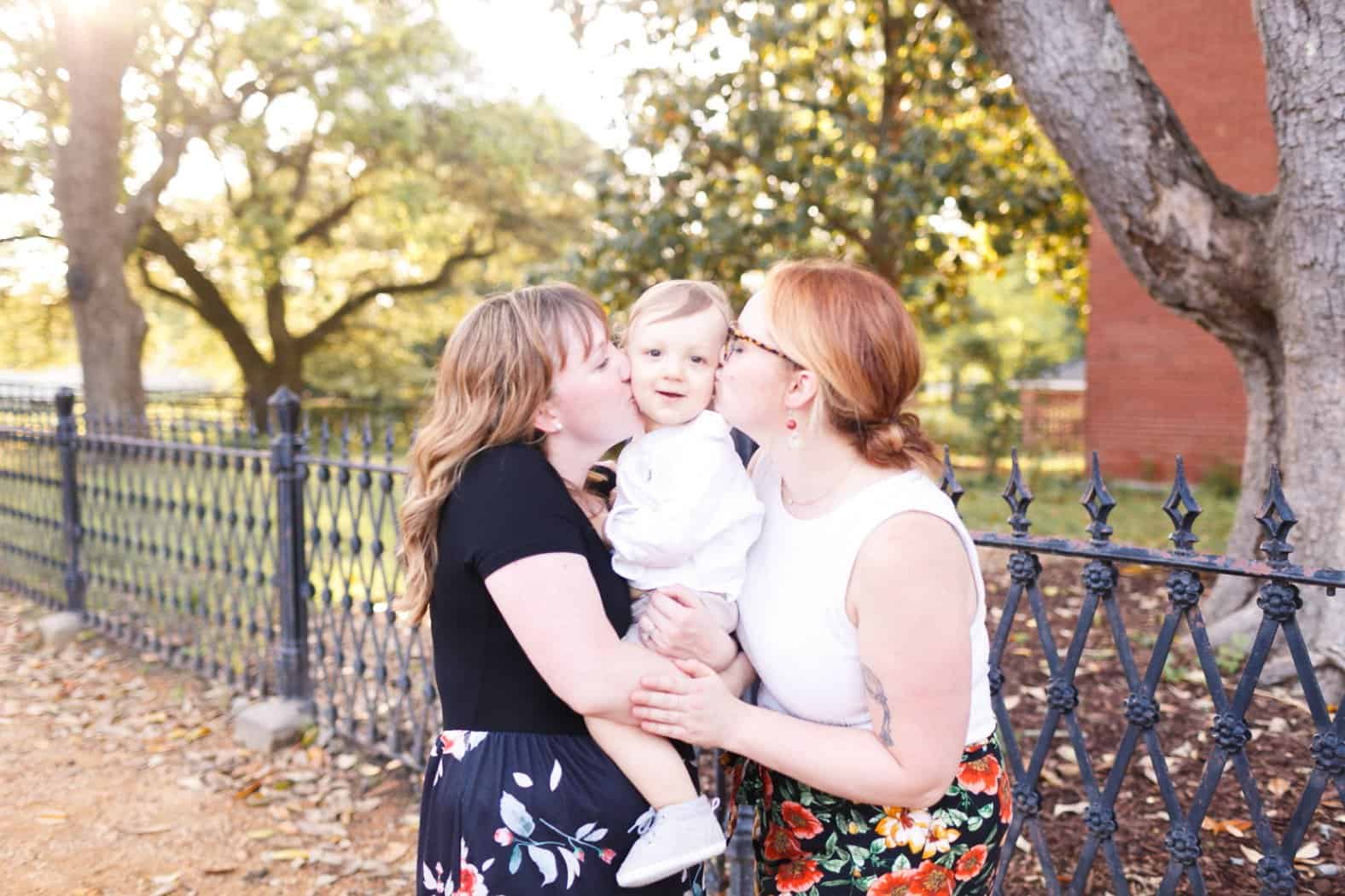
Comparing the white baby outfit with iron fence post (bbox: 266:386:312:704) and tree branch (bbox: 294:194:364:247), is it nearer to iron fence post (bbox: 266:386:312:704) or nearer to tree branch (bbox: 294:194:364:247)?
iron fence post (bbox: 266:386:312:704)

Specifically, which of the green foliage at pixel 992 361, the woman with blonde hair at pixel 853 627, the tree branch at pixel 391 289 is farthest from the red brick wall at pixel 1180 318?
the tree branch at pixel 391 289

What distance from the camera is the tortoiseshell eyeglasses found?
1.83 meters

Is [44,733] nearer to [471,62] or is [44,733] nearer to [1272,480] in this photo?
[1272,480]

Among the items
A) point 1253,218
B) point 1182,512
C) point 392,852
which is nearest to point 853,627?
point 1182,512

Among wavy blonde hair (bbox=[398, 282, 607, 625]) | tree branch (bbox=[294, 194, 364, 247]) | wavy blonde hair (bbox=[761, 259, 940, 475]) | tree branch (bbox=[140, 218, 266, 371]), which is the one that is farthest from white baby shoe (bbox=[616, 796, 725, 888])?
tree branch (bbox=[294, 194, 364, 247])

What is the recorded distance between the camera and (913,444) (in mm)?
1861

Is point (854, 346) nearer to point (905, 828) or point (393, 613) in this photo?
point (905, 828)

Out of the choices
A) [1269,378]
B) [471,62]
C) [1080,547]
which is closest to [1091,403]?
[1269,378]

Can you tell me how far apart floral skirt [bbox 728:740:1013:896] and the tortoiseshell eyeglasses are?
84cm

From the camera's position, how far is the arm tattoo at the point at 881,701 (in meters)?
1.70

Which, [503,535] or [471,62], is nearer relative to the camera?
[503,535]

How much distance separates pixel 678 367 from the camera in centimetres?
208

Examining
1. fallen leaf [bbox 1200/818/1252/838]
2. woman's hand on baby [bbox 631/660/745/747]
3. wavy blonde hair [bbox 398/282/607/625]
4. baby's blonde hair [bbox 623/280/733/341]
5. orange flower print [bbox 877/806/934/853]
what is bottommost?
fallen leaf [bbox 1200/818/1252/838]

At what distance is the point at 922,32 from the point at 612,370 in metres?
10.0
